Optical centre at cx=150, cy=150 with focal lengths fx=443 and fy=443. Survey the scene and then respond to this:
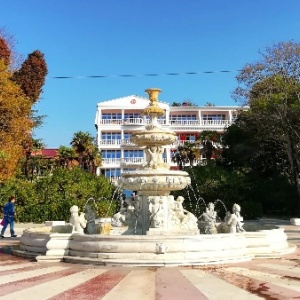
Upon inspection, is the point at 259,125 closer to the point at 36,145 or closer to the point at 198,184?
the point at 198,184

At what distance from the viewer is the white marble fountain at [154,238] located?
10.1 m

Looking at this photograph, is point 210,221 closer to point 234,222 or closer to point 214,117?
point 234,222

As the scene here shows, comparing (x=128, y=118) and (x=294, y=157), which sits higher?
(x=128, y=118)

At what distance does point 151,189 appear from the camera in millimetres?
13344

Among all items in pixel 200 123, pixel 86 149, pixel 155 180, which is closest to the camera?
pixel 155 180

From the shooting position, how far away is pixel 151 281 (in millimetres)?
8250

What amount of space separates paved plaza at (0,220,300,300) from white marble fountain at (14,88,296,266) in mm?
403

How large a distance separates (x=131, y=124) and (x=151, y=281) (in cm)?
4671

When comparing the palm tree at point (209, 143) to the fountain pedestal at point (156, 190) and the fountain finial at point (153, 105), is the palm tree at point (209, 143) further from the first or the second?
the fountain pedestal at point (156, 190)

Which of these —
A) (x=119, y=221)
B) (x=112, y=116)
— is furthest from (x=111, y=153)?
(x=119, y=221)

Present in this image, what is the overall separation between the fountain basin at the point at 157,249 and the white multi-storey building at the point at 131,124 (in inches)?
1566

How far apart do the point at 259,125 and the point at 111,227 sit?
20.6 metres

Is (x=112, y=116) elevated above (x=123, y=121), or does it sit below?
above

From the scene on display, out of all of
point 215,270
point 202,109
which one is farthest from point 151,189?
point 202,109
